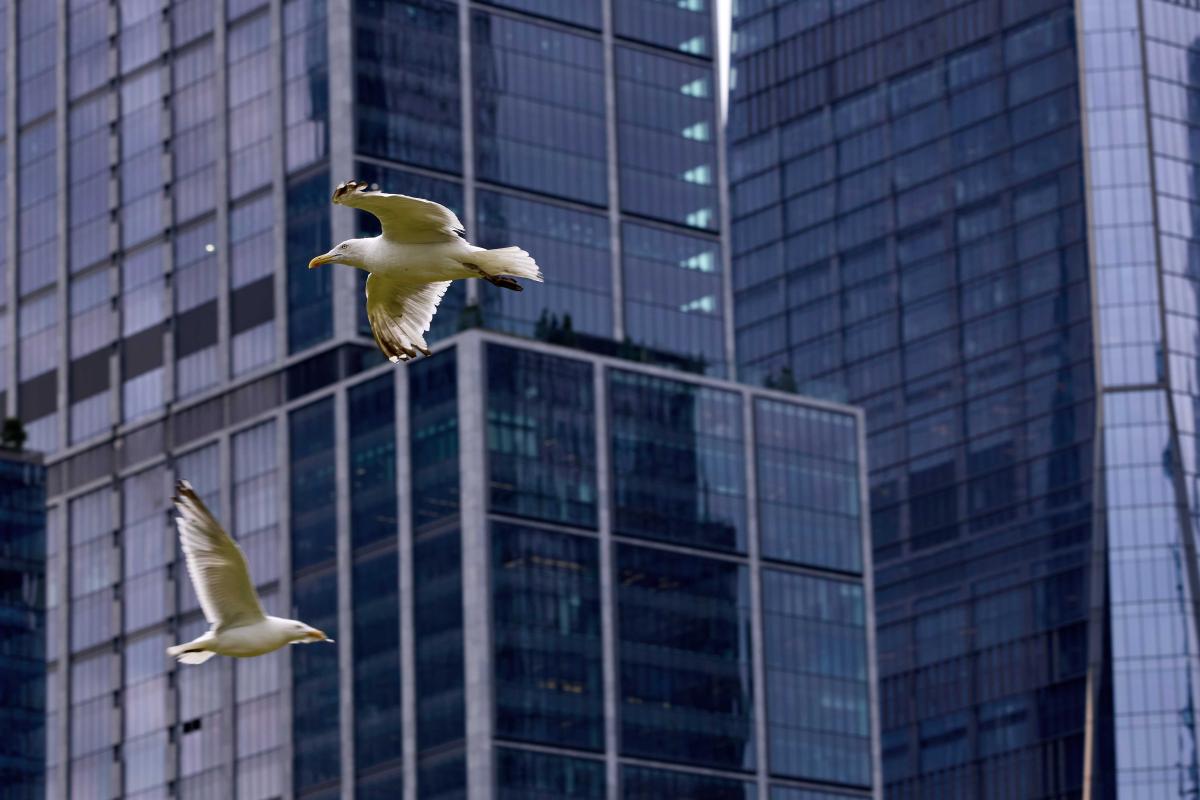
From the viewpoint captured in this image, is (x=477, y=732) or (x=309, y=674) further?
(x=309, y=674)

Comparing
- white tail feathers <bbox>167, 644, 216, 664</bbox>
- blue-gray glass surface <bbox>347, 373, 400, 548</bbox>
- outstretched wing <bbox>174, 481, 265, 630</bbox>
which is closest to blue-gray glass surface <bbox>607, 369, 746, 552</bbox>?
blue-gray glass surface <bbox>347, 373, 400, 548</bbox>

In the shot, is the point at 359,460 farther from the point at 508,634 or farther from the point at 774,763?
the point at 774,763

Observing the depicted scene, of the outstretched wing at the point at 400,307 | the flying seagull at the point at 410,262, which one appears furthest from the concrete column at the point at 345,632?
the flying seagull at the point at 410,262

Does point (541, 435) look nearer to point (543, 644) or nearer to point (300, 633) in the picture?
point (543, 644)

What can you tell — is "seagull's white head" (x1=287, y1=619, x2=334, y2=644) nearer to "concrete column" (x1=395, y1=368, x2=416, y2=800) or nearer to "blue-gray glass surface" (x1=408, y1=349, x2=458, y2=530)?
"concrete column" (x1=395, y1=368, x2=416, y2=800)

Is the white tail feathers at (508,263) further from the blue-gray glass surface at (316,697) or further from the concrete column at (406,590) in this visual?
the blue-gray glass surface at (316,697)

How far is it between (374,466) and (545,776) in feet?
71.4

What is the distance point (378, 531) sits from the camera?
642 ft

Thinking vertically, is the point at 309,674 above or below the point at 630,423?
below

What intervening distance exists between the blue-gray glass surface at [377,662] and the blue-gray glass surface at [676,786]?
42.6 ft

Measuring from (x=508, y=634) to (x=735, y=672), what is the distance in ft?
49.9

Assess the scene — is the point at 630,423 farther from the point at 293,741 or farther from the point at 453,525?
the point at 293,741

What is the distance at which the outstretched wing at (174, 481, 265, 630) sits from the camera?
71125mm

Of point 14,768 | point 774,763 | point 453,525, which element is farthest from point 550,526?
point 14,768
